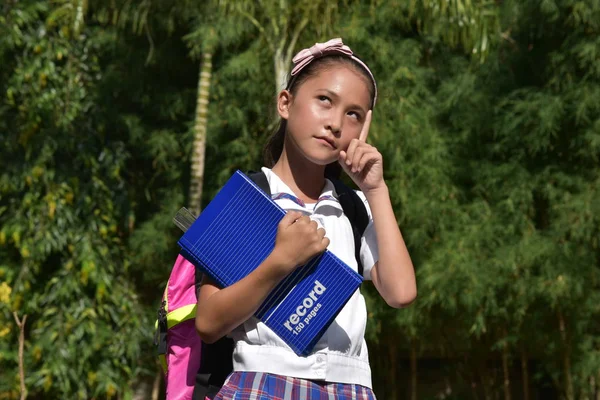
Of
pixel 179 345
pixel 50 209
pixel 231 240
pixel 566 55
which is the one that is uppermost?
pixel 566 55

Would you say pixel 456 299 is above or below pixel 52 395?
above

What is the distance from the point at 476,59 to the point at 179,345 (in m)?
3.53

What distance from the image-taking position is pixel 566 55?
457 centimetres

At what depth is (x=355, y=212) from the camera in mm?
1543

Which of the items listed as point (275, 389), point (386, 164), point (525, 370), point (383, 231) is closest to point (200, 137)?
point (386, 164)

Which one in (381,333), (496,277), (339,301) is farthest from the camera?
(381,333)

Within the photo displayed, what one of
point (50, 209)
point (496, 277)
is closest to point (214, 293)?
point (496, 277)

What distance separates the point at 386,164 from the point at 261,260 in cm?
351

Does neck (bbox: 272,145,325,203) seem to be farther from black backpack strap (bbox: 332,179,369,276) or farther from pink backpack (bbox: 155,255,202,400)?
pink backpack (bbox: 155,255,202,400)

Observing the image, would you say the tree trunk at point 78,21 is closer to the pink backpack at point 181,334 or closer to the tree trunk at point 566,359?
the tree trunk at point 566,359

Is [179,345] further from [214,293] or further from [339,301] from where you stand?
[339,301]

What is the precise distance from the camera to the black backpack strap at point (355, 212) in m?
1.51

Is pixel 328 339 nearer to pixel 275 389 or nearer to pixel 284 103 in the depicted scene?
pixel 275 389

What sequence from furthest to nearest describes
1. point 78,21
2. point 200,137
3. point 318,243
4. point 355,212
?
1. point 78,21
2. point 200,137
3. point 355,212
4. point 318,243
